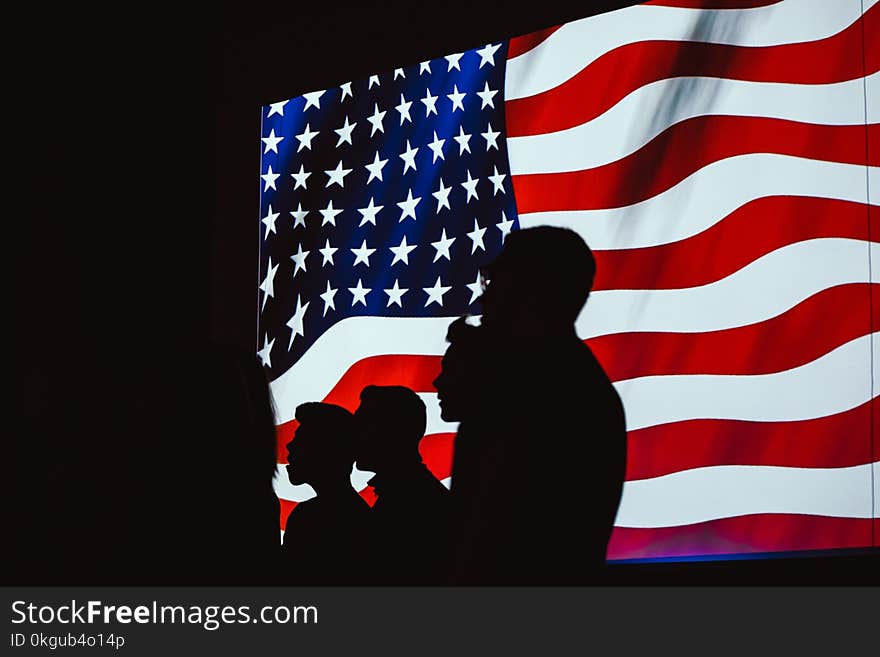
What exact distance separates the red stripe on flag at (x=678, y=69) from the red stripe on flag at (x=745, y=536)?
1.39 metres

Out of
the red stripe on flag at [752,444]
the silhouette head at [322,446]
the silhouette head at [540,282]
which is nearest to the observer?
the silhouette head at [540,282]

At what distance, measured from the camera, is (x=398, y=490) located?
2.97 meters

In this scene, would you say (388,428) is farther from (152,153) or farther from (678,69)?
(152,153)

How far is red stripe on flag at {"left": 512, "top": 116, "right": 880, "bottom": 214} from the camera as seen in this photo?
3199 mm

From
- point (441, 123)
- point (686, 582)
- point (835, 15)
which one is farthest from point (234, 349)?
point (441, 123)

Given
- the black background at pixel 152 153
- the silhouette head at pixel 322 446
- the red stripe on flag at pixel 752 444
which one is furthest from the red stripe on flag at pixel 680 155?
the silhouette head at pixel 322 446

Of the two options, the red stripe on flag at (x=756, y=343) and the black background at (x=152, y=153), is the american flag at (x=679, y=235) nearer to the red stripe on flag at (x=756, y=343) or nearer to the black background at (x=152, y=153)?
the red stripe on flag at (x=756, y=343)

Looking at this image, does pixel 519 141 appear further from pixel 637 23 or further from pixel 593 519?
pixel 593 519

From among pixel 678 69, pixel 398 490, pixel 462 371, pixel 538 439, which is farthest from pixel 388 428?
pixel 538 439

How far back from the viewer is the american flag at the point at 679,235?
3133 millimetres

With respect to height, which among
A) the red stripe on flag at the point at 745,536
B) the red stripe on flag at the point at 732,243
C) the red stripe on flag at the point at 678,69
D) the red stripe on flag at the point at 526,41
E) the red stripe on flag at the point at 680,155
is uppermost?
the red stripe on flag at the point at 526,41

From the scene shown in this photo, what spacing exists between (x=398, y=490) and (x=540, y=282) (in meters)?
1.52

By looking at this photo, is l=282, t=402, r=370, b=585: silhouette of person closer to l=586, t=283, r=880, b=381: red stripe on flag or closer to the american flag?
the american flag

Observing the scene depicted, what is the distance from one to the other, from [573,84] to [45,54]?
2.18 m
